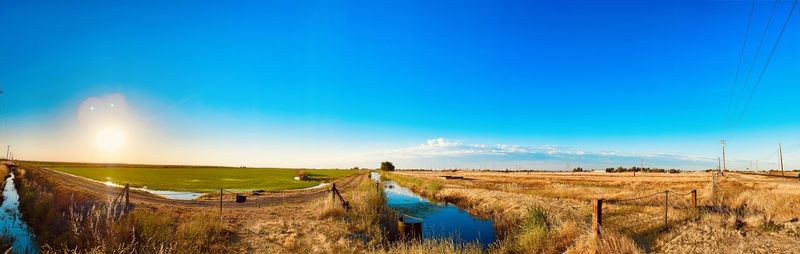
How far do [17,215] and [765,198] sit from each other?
1606 inches

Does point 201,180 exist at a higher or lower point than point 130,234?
lower

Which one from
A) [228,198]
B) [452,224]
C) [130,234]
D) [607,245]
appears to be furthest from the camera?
[228,198]

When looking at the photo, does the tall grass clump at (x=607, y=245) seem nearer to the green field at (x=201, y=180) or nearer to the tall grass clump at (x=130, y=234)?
the tall grass clump at (x=130, y=234)

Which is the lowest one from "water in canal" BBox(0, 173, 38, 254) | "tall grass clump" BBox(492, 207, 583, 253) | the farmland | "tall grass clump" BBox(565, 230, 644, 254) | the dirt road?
the farmland

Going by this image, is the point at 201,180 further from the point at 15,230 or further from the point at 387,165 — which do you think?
the point at 387,165

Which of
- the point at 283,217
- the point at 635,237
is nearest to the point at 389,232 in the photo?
the point at 283,217

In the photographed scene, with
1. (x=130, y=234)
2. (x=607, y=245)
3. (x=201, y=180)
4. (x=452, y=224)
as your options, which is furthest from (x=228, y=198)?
(x=201, y=180)

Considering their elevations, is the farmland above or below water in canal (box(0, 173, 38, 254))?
below

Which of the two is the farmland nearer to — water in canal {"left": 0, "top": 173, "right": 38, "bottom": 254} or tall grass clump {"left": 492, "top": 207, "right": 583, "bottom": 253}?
water in canal {"left": 0, "top": 173, "right": 38, "bottom": 254}

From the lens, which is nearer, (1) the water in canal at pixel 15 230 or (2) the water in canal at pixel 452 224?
(1) the water in canal at pixel 15 230

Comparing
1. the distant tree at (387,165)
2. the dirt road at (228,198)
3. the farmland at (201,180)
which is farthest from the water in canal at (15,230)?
the distant tree at (387,165)

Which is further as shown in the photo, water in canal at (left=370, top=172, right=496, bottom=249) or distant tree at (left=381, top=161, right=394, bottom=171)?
distant tree at (left=381, top=161, right=394, bottom=171)

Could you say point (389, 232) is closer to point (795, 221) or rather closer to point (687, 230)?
point (687, 230)

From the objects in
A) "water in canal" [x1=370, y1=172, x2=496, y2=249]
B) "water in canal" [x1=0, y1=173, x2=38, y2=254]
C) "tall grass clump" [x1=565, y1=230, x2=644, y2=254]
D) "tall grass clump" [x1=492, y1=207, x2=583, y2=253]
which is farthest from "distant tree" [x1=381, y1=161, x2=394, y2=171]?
"tall grass clump" [x1=565, y1=230, x2=644, y2=254]
